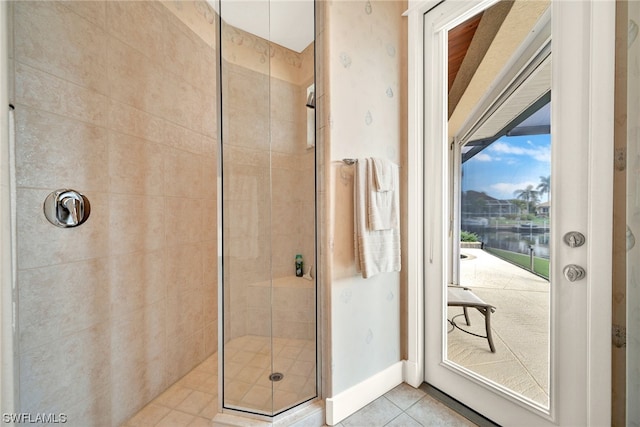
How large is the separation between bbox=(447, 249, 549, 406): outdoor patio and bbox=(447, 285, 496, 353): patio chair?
20mm

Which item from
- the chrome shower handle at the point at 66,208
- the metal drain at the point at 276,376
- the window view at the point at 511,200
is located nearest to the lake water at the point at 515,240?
the window view at the point at 511,200

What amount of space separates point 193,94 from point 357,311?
1.73 m

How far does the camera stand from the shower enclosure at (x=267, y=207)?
119 cm

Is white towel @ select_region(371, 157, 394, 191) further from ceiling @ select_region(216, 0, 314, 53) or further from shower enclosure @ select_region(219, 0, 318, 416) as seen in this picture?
ceiling @ select_region(216, 0, 314, 53)

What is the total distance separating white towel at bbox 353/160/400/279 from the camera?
4.26 feet

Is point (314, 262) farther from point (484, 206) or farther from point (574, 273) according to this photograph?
point (574, 273)

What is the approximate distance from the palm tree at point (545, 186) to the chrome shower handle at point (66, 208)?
77.6 inches

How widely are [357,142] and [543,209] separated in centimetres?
91

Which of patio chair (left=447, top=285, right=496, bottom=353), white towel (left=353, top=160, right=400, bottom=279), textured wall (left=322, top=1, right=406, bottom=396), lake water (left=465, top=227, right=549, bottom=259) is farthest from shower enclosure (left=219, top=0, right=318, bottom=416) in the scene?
lake water (left=465, top=227, right=549, bottom=259)

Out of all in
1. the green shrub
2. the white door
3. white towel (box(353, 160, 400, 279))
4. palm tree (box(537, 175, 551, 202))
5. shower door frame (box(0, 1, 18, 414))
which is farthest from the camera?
the green shrub

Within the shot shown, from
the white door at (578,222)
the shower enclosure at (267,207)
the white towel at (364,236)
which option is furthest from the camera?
the white towel at (364,236)

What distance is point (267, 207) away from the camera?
1.28 meters

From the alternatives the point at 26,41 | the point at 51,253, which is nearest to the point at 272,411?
the point at 51,253

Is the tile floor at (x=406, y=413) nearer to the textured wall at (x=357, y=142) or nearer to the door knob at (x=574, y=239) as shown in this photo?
the textured wall at (x=357, y=142)
